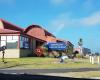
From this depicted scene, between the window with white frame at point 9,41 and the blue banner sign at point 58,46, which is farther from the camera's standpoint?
the blue banner sign at point 58,46

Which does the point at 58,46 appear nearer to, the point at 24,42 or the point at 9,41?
the point at 24,42

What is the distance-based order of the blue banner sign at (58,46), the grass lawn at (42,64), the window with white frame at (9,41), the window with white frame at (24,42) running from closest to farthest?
the grass lawn at (42,64) → the window with white frame at (9,41) → the window with white frame at (24,42) → the blue banner sign at (58,46)

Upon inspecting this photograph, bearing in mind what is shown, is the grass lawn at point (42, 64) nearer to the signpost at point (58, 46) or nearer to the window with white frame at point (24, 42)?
the window with white frame at point (24, 42)

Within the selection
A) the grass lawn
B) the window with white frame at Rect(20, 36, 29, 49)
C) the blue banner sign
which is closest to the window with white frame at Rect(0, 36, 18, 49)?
the window with white frame at Rect(20, 36, 29, 49)

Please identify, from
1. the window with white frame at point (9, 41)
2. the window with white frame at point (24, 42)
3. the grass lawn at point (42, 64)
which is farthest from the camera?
the window with white frame at point (24, 42)

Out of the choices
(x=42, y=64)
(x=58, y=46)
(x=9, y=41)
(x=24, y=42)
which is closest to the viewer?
(x=42, y=64)

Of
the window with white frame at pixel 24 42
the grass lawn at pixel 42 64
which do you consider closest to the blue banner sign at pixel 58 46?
the window with white frame at pixel 24 42

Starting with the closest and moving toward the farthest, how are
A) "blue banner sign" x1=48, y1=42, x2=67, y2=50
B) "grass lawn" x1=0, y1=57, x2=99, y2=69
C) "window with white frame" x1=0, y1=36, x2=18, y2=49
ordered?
"grass lawn" x1=0, y1=57, x2=99, y2=69, "window with white frame" x1=0, y1=36, x2=18, y2=49, "blue banner sign" x1=48, y1=42, x2=67, y2=50

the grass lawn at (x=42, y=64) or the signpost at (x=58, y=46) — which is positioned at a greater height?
the signpost at (x=58, y=46)

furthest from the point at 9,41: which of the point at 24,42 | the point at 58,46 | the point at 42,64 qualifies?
the point at 42,64

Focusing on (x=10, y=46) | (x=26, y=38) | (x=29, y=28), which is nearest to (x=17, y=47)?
(x=10, y=46)

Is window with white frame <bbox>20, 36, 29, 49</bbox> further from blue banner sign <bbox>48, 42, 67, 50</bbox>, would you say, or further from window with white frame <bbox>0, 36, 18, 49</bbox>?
blue banner sign <bbox>48, 42, 67, 50</bbox>

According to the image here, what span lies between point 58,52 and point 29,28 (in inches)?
364

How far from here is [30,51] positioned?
54.3 metres
